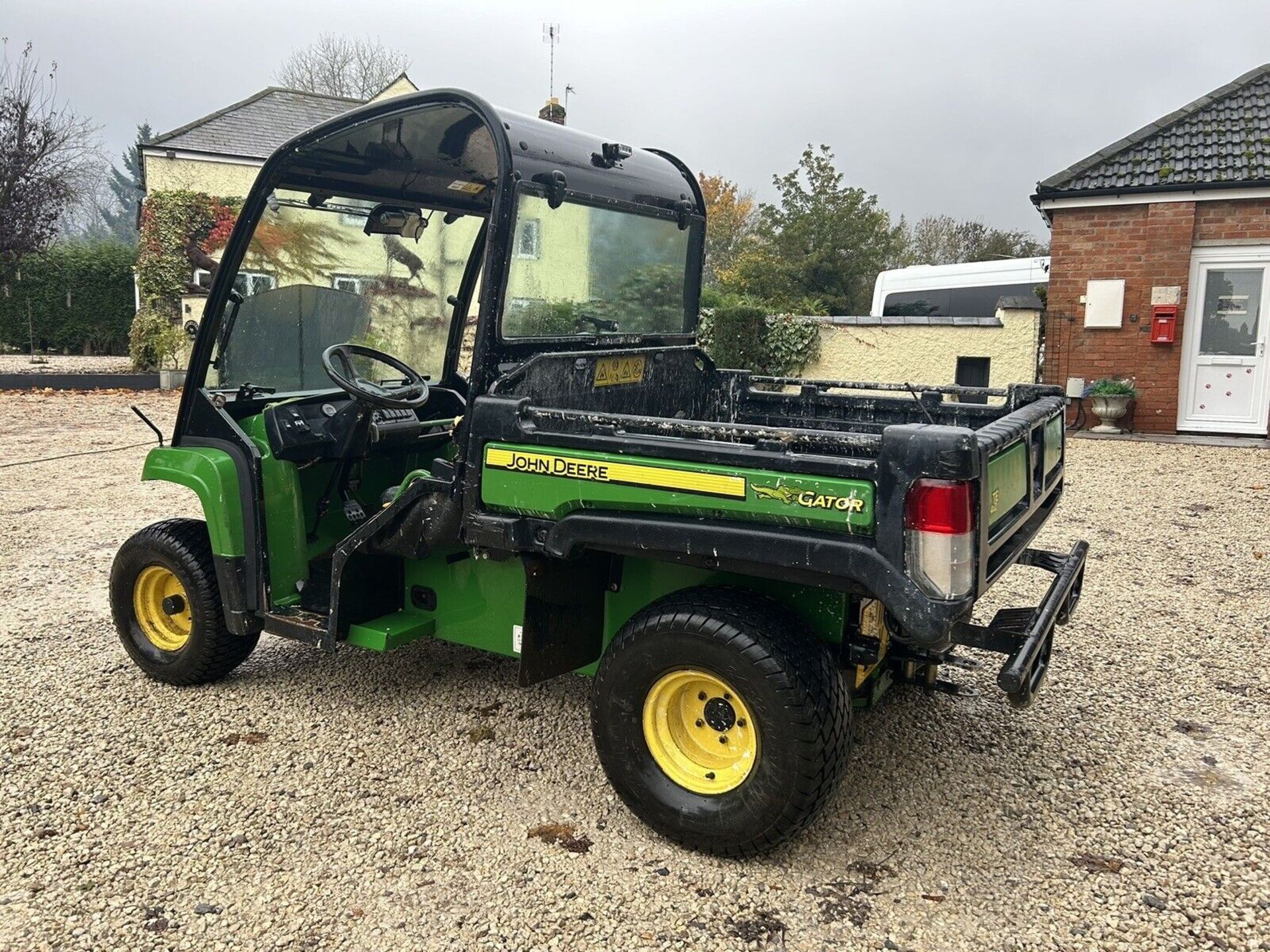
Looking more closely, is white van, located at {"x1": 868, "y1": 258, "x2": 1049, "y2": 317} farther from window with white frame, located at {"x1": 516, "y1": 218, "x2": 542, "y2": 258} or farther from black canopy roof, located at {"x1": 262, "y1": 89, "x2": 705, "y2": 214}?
window with white frame, located at {"x1": 516, "y1": 218, "x2": 542, "y2": 258}

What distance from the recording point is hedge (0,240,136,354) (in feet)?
78.1

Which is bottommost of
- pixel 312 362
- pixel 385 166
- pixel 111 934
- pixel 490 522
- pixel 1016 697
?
pixel 111 934

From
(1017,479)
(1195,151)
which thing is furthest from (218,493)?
(1195,151)

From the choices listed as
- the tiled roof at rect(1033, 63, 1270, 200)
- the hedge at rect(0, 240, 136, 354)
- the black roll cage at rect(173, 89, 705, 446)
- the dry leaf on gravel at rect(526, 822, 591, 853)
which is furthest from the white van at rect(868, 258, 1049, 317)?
the hedge at rect(0, 240, 136, 354)

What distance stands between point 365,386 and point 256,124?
878 inches

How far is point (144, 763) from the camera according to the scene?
343 cm

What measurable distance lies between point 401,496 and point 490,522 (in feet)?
1.45

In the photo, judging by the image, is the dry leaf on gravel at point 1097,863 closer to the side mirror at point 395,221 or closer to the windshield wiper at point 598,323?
the windshield wiper at point 598,323

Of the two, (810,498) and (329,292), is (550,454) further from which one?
(329,292)

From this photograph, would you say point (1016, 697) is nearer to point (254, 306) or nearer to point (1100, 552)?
point (254, 306)

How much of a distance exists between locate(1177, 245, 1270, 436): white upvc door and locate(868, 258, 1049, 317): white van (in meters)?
3.78

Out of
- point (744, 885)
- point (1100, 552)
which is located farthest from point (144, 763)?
point (1100, 552)

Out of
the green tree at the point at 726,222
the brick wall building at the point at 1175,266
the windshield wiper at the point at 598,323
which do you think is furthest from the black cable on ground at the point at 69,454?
the green tree at the point at 726,222

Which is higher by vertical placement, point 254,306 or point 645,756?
point 254,306
